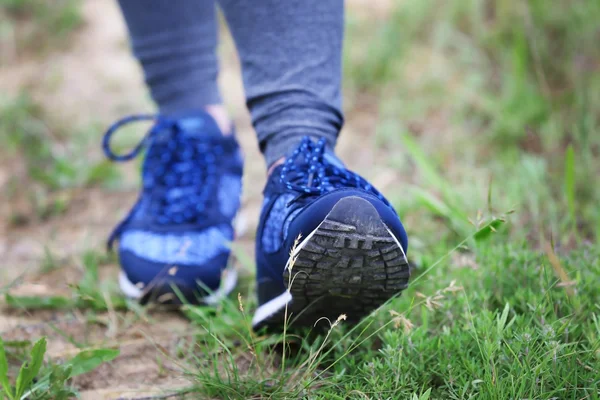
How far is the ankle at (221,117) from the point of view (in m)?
1.33

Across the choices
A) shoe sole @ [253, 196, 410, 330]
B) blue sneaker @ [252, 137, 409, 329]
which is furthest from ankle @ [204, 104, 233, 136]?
shoe sole @ [253, 196, 410, 330]

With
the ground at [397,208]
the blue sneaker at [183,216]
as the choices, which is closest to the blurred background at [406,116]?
the ground at [397,208]

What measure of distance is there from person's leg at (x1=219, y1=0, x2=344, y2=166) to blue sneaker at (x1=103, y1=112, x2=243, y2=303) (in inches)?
10.6

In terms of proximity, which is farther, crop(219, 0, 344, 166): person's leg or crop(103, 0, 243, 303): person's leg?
crop(103, 0, 243, 303): person's leg

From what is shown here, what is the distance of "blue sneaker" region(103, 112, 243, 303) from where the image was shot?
116cm

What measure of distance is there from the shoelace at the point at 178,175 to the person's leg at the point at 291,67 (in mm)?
276

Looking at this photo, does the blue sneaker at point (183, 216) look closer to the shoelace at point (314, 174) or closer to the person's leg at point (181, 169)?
the person's leg at point (181, 169)

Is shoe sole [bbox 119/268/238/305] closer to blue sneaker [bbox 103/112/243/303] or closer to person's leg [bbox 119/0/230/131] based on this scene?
blue sneaker [bbox 103/112/243/303]

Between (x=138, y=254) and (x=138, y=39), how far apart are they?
0.51m

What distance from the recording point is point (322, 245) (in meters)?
0.76

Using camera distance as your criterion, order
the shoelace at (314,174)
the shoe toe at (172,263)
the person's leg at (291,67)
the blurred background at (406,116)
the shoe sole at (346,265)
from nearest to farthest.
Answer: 1. the shoe sole at (346,265)
2. the shoelace at (314,174)
3. the person's leg at (291,67)
4. the shoe toe at (172,263)
5. the blurred background at (406,116)

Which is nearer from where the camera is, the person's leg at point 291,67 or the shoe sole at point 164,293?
the person's leg at point 291,67

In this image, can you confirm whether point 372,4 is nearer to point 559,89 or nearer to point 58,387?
point 559,89

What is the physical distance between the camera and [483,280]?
103cm
